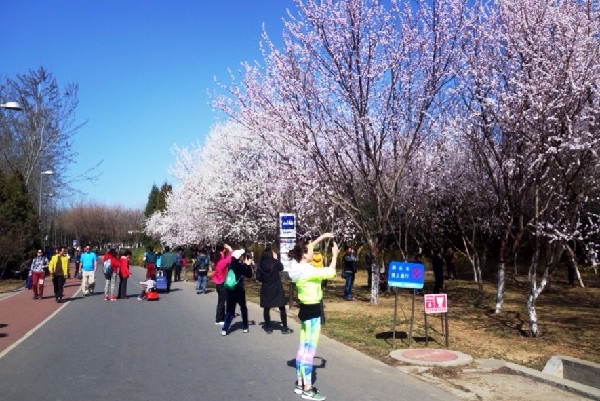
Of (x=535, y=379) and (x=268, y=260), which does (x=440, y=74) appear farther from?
(x=535, y=379)

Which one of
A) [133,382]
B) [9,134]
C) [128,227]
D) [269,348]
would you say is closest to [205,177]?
[9,134]

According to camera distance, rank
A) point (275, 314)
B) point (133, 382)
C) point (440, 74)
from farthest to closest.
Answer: point (440, 74)
point (275, 314)
point (133, 382)

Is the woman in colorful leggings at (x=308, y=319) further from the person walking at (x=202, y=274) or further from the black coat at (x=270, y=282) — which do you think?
the person walking at (x=202, y=274)

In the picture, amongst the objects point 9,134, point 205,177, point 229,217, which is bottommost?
point 229,217

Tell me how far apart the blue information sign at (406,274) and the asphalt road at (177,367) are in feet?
4.64

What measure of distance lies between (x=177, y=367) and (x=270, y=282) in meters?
3.43

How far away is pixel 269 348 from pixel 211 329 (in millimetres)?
2534

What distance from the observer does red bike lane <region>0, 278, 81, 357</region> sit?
434 inches

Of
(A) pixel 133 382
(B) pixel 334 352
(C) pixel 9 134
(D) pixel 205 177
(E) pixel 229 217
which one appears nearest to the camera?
(A) pixel 133 382

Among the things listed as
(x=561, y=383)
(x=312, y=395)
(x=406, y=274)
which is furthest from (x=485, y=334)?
(x=312, y=395)

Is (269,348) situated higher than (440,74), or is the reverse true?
(440,74)

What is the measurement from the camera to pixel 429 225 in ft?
79.2

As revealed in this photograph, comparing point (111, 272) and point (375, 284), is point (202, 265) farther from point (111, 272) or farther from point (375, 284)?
point (375, 284)

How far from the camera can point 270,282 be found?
11.0 metres
